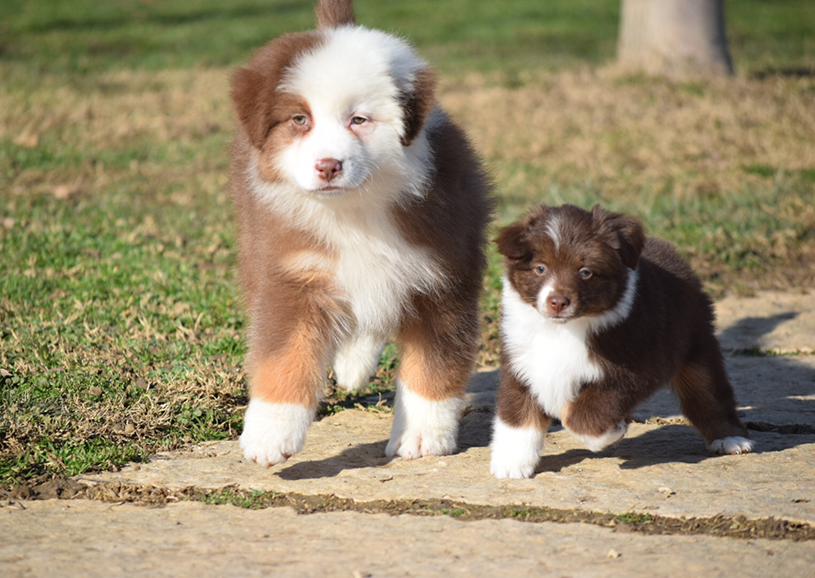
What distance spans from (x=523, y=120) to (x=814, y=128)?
2.84 meters

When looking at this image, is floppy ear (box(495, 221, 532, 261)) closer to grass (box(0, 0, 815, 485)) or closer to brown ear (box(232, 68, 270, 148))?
brown ear (box(232, 68, 270, 148))

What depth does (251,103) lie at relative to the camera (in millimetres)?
3590

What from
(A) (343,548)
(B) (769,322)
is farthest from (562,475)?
(B) (769,322)

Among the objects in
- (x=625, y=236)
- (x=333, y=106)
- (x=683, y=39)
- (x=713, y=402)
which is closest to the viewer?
(x=625, y=236)

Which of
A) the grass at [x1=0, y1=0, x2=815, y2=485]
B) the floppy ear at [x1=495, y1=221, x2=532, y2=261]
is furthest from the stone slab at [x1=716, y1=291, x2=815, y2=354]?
the floppy ear at [x1=495, y1=221, x2=532, y2=261]

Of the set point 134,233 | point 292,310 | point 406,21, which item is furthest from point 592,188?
point 406,21

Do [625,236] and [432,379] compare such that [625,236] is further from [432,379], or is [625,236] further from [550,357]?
[432,379]

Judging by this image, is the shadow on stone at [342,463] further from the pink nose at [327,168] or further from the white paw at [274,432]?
the pink nose at [327,168]

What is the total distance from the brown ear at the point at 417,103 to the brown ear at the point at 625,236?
0.75m

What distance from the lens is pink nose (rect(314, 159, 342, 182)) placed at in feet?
10.9

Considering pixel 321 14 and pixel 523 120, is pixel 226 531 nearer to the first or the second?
pixel 321 14

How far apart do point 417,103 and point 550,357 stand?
1.05 metres

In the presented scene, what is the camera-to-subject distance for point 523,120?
1023 centimetres

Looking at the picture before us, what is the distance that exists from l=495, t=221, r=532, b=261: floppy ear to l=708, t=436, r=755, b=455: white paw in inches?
42.3
